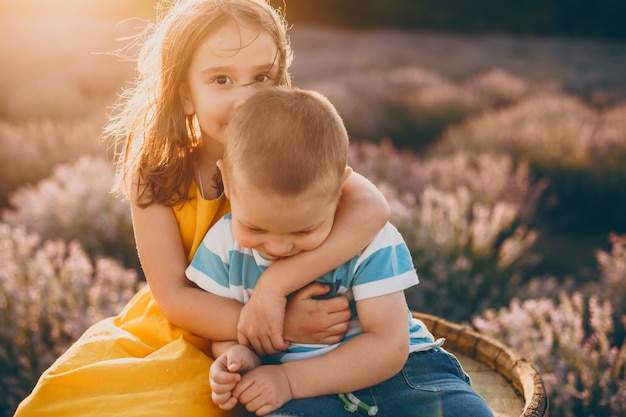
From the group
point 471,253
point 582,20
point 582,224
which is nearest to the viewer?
point 471,253

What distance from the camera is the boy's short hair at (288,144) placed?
137 cm

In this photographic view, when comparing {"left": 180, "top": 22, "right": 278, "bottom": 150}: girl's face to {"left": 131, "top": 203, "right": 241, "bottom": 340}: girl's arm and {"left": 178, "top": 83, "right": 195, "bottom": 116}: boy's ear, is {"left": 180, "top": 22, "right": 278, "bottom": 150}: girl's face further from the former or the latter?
{"left": 131, "top": 203, "right": 241, "bottom": 340}: girl's arm

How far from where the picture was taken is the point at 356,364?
1547mm

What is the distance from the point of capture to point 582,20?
15.6m

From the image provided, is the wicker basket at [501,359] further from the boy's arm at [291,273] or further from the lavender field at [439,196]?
the lavender field at [439,196]

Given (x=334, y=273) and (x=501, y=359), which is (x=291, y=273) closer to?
(x=334, y=273)

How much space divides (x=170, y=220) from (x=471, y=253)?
228 cm

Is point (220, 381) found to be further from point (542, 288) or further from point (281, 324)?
point (542, 288)

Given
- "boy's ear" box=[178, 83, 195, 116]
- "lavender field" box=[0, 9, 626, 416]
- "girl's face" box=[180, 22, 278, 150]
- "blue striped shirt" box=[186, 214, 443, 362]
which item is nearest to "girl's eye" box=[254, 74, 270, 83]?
"girl's face" box=[180, 22, 278, 150]

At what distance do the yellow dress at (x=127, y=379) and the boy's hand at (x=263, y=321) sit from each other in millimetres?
167

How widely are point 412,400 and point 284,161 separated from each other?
2.12 feet

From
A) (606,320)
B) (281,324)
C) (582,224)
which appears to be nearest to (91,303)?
(281,324)

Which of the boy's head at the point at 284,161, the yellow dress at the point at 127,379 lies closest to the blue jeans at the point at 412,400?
the yellow dress at the point at 127,379

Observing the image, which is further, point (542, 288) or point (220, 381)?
point (542, 288)
